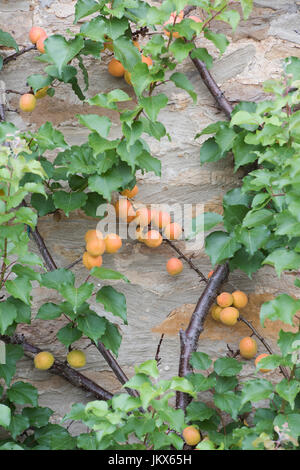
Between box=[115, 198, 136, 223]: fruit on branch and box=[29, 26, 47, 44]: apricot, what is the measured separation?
0.60 m

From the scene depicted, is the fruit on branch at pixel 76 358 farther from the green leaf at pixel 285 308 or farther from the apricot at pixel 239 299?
the green leaf at pixel 285 308

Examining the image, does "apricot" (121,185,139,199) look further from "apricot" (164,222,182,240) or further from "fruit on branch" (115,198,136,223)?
"apricot" (164,222,182,240)

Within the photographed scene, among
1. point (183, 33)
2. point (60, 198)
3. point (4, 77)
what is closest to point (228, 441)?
point (60, 198)

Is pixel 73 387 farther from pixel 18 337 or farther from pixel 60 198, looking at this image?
pixel 60 198

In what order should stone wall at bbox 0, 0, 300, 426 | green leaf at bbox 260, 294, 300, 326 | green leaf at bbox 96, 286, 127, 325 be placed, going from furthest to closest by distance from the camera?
stone wall at bbox 0, 0, 300, 426 < green leaf at bbox 96, 286, 127, 325 < green leaf at bbox 260, 294, 300, 326

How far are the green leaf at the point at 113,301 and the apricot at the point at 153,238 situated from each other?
0.80 ft

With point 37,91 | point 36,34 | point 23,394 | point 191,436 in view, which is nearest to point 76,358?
point 23,394

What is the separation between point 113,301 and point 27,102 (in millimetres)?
710

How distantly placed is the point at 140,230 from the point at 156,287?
19 cm

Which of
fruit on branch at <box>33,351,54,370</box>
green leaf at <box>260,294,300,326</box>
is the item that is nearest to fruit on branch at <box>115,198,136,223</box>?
fruit on branch at <box>33,351,54,370</box>

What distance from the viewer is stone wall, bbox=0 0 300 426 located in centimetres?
199

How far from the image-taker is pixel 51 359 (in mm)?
1900

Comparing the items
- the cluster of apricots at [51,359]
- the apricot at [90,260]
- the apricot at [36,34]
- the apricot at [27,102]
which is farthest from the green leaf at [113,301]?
the apricot at [36,34]

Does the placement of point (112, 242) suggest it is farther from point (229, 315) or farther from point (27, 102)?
point (27, 102)
